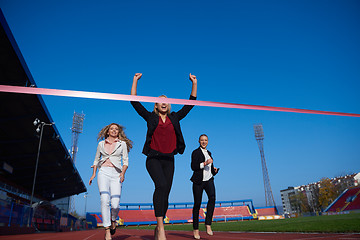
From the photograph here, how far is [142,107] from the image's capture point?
373 centimetres

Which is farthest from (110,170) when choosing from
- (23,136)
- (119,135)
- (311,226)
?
(23,136)

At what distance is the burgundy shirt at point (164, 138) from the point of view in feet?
11.6

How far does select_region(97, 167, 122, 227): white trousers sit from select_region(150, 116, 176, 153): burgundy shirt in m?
1.39

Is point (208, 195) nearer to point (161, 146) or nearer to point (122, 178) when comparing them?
point (122, 178)

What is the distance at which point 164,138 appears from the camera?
357 cm

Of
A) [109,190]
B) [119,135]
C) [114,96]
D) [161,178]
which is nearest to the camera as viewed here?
[114,96]

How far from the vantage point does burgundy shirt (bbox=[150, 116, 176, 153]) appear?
353 cm

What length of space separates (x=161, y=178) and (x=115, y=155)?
5.19 ft

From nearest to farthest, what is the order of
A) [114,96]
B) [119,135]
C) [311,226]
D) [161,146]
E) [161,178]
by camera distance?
[114,96], [161,178], [161,146], [119,135], [311,226]

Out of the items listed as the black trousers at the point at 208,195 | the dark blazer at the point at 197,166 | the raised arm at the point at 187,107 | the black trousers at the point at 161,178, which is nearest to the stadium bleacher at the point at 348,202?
the black trousers at the point at 208,195

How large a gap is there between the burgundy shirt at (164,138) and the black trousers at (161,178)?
0.44 feet

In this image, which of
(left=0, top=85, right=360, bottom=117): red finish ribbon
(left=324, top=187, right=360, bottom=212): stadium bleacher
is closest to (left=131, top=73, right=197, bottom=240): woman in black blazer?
(left=0, top=85, right=360, bottom=117): red finish ribbon

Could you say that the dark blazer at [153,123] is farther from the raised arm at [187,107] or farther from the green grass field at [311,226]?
the green grass field at [311,226]

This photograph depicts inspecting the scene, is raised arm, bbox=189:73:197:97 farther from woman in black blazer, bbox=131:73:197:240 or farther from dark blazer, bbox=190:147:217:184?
dark blazer, bbox=190:147:217:184
